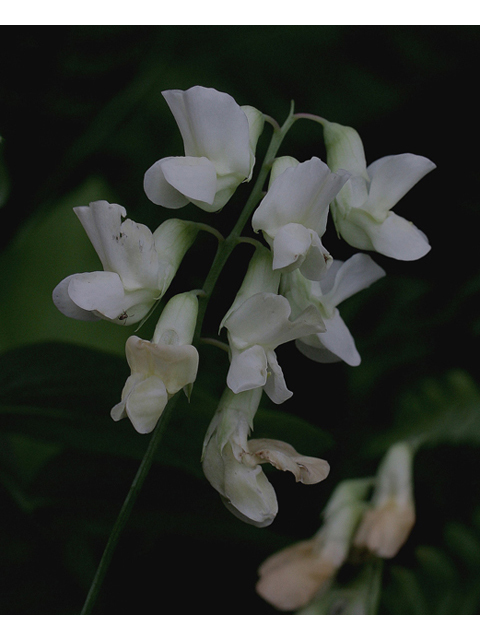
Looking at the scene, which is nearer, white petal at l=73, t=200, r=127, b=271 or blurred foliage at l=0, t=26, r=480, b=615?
white petal at l=73, t=200, r=127, b=271

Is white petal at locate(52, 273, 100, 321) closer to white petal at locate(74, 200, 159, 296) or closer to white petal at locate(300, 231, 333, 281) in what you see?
white petal at locate(74, 200, 159, 296)

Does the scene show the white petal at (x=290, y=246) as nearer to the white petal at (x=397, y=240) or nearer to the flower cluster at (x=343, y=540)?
the white petal at (x=397, y=240)

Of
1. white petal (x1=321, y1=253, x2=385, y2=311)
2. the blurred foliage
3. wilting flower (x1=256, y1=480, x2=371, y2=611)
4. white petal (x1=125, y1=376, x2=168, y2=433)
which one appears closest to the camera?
white petal (x1=125, y1=376, x2=168, y2=433)

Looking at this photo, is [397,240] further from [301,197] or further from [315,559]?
[315,559]

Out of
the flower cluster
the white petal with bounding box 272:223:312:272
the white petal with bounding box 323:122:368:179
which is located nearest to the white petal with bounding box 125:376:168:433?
the white petal with bounding box 272:223:312:272

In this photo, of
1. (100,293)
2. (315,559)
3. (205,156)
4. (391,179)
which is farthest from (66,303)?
(315,559)

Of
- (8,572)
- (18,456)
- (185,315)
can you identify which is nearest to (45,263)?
(18,456)
